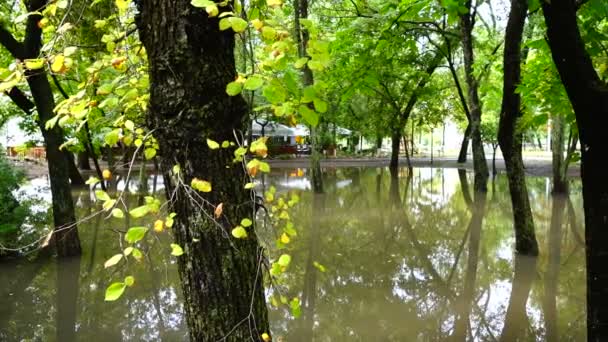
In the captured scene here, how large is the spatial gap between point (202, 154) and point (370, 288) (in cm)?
585

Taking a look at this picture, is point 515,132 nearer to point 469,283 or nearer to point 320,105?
point 469,283

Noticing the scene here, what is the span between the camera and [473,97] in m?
15.6

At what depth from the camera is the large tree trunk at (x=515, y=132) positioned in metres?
7.11

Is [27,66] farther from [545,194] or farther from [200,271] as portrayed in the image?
[545,194]

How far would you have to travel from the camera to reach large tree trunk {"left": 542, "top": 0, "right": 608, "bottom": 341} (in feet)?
10.2

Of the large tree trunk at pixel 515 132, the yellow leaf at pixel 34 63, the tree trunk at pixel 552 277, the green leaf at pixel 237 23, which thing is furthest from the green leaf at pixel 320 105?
the large tree trunk at pixel 515 132

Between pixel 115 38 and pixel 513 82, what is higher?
pixel 513 82

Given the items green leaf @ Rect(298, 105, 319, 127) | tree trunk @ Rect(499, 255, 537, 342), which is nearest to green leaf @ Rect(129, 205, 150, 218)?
green leaf @ Rect(298, 105, 319, 127)

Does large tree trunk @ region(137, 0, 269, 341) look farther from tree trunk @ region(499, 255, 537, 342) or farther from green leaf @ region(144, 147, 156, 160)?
tree trunk @ region(499, 255, 537, 342)

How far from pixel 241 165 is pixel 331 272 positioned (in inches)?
249

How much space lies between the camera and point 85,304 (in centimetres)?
664

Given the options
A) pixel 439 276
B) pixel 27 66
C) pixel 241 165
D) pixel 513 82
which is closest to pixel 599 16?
pixel 241 165

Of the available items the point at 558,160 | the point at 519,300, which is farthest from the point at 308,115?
the point at 558,160

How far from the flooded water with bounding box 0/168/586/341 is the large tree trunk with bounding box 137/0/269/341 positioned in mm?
1492
